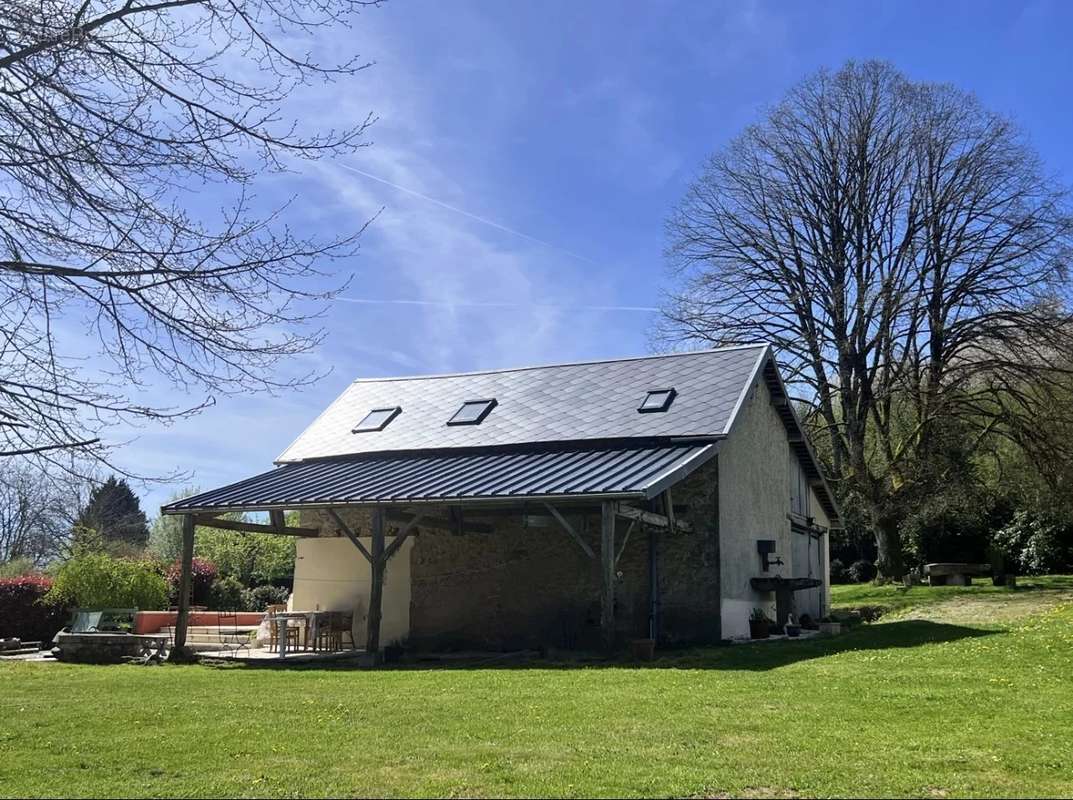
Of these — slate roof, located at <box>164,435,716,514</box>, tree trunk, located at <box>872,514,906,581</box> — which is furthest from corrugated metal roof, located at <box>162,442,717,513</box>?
tree trunk, located at <box>872,514,906,581</box>

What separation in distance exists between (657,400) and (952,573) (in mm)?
12597

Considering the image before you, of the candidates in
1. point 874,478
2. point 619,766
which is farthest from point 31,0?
point 874,478

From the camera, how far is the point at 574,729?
292 inches

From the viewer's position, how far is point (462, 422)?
62.8ft

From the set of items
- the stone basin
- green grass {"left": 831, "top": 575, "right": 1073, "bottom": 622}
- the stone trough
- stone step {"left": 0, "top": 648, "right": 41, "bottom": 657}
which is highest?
the stone basin

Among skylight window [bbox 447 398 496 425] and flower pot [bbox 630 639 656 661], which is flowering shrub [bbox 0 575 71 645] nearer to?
skylight window [bbox 447 398 496 425]

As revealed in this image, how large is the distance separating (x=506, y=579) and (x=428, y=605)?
5.41 feet

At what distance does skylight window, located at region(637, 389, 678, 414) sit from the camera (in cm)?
1755

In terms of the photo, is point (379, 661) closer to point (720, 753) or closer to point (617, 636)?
point (617, 636)

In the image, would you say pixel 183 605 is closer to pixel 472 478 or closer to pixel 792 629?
pixel 472 478

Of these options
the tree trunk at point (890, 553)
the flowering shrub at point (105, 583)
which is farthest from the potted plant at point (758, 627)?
the flowering shrub at point (105, 583)

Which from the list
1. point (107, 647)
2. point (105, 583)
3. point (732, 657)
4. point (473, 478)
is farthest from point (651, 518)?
point (105, 583)

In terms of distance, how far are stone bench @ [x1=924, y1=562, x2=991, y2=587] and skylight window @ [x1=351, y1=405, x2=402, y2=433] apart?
1477 cm

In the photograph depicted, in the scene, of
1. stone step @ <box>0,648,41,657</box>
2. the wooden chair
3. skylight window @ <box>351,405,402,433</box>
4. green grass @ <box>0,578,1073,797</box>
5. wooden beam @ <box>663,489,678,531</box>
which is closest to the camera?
green grass @ <box>0,578,1073,797</box>
